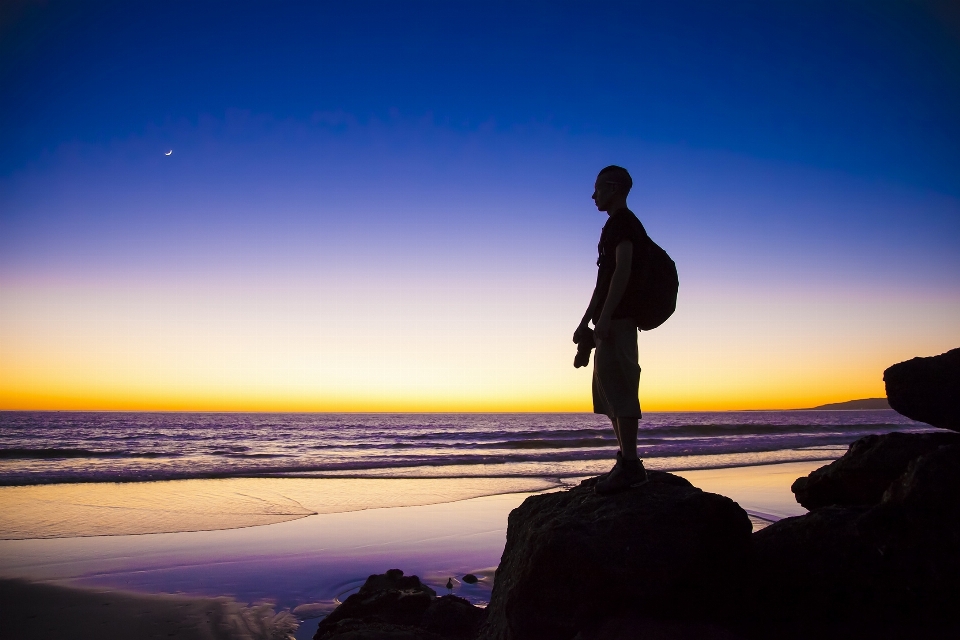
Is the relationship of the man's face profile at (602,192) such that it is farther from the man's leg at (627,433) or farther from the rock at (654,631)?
the rock at (654,631)

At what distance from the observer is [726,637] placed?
120 inches

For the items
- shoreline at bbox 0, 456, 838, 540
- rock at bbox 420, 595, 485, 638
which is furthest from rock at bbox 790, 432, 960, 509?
shoreline at bbox 0, 456, 838, 540

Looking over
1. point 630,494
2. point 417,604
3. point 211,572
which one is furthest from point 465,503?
point 630,494

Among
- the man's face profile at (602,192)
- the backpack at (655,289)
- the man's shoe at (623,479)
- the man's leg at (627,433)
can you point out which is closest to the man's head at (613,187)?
the man's face profile at (602,192)

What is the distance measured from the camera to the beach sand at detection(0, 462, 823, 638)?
652cm

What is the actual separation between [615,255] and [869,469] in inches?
94.1

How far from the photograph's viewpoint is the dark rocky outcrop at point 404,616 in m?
4.65

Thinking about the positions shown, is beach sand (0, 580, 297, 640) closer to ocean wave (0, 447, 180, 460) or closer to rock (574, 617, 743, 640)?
rock (574, 617, 743, 640)

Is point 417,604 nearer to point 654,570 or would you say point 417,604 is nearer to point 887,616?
point 654,570

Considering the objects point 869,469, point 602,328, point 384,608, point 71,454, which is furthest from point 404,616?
point 71,454

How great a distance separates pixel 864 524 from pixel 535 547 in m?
2.01

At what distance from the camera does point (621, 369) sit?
12.6 ft

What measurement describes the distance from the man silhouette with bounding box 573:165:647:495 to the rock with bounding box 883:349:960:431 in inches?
76.9

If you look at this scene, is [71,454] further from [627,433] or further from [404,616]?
[627,433]
